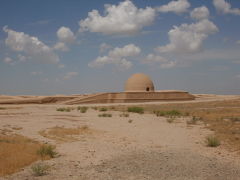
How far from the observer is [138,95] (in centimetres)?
4162

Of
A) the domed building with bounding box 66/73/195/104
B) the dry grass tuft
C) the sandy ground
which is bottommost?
the sandy ground

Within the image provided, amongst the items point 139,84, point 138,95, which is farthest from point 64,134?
point 139,84

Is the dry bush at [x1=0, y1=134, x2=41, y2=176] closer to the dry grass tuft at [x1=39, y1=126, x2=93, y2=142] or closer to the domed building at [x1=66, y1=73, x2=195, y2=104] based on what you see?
the dry grass tuft at [x1=39, y1=126, x2=93, y2=142]

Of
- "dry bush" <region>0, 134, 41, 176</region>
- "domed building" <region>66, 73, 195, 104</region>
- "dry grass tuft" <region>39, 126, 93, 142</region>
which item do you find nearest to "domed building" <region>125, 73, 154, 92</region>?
"domed building" <region>66, 73, 195, 104</region>

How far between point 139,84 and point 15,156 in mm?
40425

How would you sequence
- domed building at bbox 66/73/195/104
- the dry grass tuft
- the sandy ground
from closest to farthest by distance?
the sandy ground → the dry grass tuft → domed building at bbox 66/73/195/104

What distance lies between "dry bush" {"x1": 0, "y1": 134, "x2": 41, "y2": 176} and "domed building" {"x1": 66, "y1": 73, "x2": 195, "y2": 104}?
2834cm

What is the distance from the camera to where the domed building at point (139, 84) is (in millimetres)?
47062

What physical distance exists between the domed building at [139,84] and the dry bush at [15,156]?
1512 inches

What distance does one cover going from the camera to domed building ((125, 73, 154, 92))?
47062mm

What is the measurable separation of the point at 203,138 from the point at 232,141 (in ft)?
3.59

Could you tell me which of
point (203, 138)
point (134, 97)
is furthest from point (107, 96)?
point (203, 138)

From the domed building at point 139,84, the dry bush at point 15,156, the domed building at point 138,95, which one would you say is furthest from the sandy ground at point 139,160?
the domed building at point 139,84

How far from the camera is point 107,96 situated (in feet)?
136
